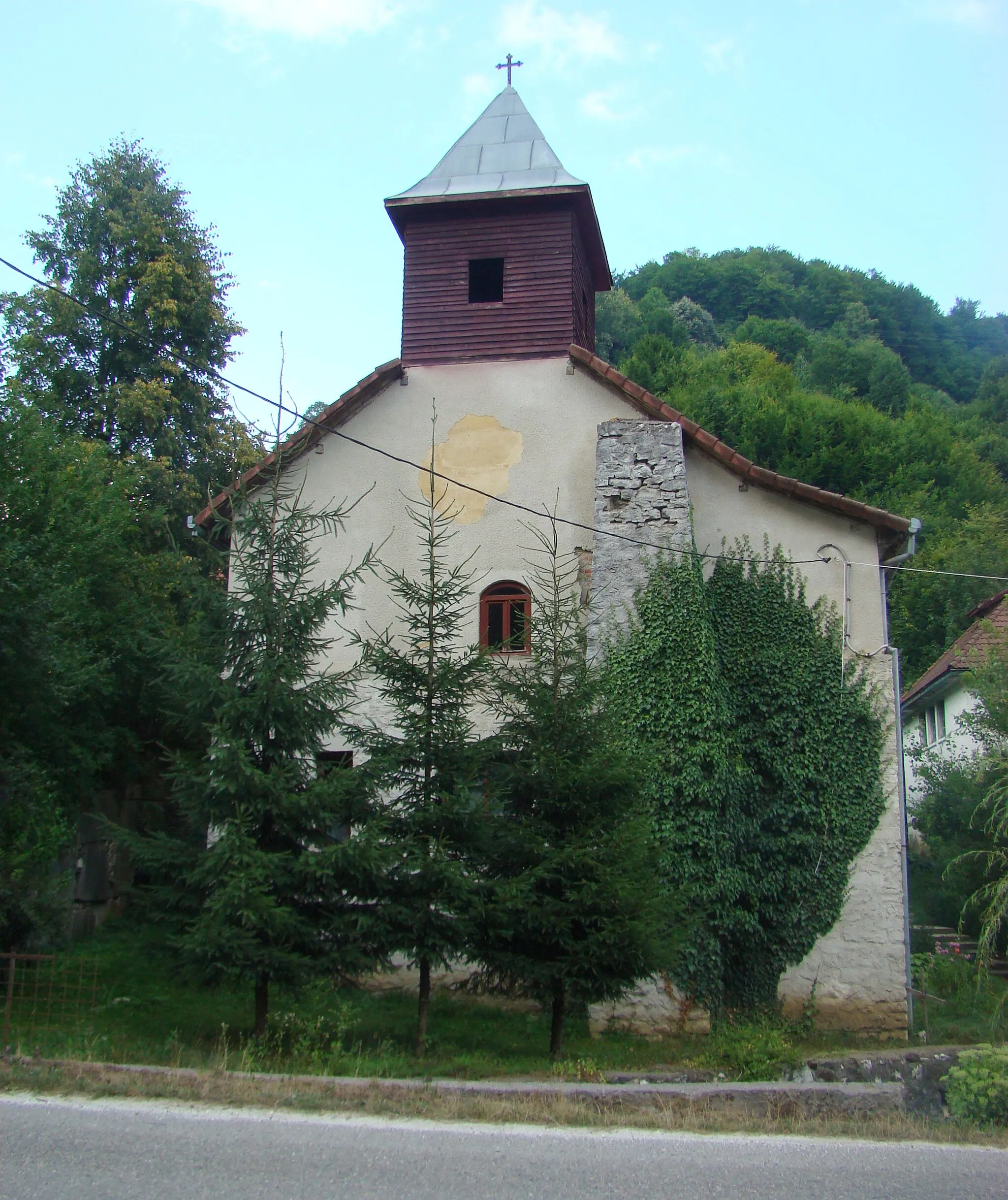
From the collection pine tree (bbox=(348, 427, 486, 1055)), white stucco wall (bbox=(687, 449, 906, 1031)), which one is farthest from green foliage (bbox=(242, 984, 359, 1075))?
white stucco wall (bbox=(687, 449, 906, 1031))

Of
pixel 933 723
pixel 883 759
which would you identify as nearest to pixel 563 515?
pixel 883 759

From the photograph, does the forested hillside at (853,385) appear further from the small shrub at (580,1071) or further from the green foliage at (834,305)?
the small shrub at (580,1071)

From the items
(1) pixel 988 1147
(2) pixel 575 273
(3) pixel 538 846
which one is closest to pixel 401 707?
(3) pixel 538 846

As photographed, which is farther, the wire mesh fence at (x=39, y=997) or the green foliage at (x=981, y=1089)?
the wire mesh fence at (x=39, y=997)

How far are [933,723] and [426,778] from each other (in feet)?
77.6

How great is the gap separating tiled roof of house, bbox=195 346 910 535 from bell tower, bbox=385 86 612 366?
693 millimetres

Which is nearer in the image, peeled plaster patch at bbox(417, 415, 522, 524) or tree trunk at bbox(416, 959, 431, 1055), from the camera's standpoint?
tree trunk at bbox(416, 959, 431, 1055)

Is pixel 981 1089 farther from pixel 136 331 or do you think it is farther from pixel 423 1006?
pixel 136 331

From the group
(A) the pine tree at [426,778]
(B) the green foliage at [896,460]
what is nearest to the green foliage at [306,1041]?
(A) the pine tree at [426,778]

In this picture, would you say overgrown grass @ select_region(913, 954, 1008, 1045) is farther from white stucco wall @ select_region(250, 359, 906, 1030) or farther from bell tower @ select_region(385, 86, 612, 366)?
bell tower @ select_region(385, 86, 612, 366)

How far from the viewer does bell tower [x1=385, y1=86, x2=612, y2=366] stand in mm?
14953

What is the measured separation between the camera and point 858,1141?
676cm

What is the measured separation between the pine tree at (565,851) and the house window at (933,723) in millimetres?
20650

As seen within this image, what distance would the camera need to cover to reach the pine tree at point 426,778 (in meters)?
9.03
